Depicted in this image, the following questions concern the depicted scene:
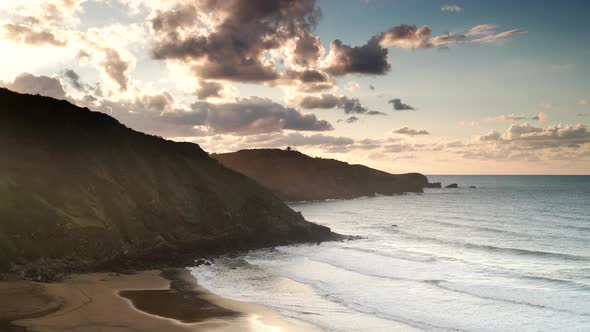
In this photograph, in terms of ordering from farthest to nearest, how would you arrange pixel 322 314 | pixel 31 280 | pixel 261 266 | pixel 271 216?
1. pixel 271 216
2. pixel 261 266
3. pixel 31 280
4. pixel 322 314

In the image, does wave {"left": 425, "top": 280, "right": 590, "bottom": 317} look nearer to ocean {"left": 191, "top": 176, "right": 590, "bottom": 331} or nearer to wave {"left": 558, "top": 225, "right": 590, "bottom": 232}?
ocean {"left": 191, "top": 176, "right": 590, "bottom": 331}

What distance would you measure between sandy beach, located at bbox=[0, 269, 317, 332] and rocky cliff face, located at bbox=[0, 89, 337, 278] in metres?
5.50

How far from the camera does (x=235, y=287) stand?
119ft

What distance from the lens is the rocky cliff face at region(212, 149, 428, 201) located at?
16962 centimetres

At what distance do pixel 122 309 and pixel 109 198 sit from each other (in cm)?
2126

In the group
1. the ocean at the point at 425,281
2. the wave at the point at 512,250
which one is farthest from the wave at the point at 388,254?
the wave at the point at 512,250

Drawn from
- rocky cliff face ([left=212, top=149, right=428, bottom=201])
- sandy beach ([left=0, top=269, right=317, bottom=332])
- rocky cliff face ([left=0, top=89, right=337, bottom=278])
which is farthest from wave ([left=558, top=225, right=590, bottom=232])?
rocky cliff face ([left=212, top=149, right=428, bottom=201])

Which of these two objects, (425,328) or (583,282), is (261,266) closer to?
(425,328)

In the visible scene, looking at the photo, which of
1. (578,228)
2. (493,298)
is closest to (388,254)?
(493,298)

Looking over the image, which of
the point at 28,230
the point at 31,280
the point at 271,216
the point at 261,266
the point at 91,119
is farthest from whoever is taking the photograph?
the point at 271,216

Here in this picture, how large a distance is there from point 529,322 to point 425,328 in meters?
6.91

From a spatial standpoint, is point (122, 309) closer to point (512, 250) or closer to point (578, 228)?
Result: point (512, 250)

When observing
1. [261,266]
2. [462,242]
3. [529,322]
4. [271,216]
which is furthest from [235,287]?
[462,242]

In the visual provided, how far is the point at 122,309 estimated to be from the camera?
27.0 metres
